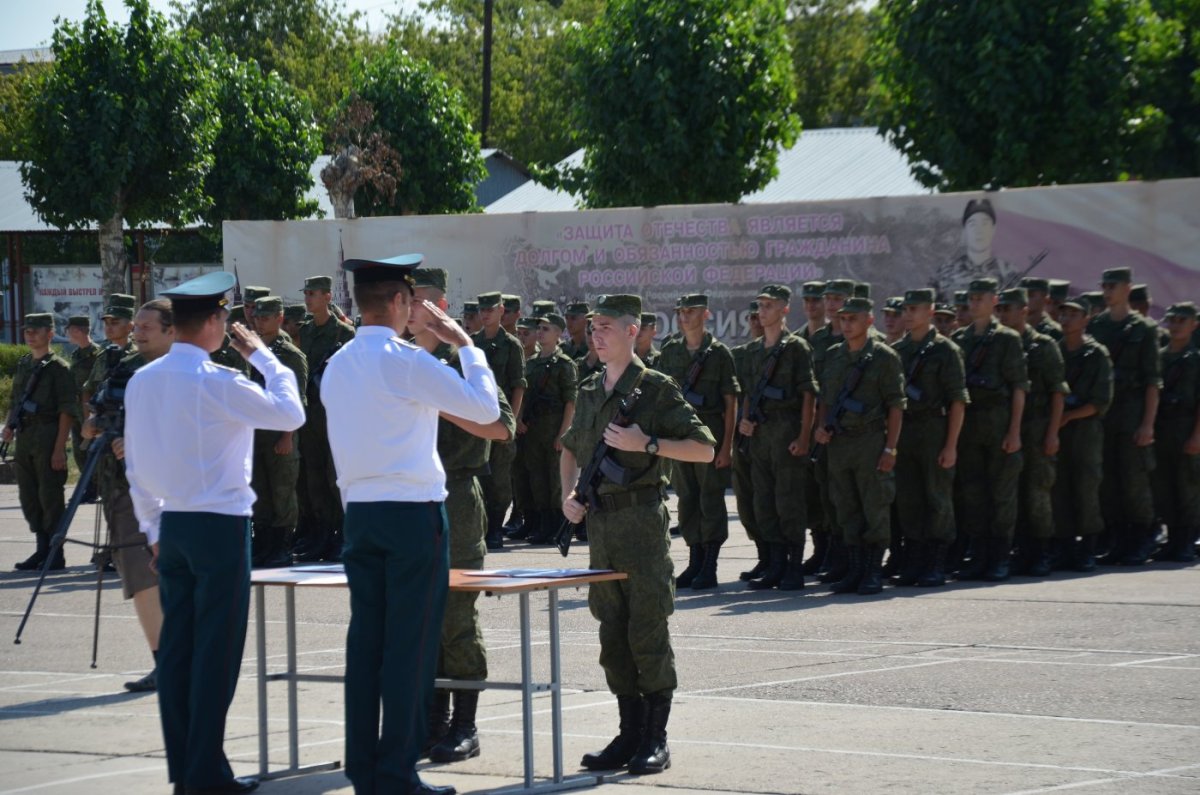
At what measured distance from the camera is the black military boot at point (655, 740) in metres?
7.12

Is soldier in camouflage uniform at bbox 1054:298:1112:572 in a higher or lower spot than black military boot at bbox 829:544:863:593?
higher

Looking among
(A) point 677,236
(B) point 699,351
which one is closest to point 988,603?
(B) point 699,351

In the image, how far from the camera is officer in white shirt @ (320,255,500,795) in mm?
6262

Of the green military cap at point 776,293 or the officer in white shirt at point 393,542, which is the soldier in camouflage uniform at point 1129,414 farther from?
the officer in white shirt at point 393,542

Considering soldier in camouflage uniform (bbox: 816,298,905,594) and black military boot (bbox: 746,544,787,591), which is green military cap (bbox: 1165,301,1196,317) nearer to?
soldier in camouflage uniform (bbox: 816,298,905,594)

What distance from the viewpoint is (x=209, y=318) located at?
689 cm

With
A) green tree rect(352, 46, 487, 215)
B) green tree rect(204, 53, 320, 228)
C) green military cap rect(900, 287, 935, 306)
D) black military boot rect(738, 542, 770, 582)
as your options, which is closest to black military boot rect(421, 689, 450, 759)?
black military boot rect(738, 542, 770, 582)

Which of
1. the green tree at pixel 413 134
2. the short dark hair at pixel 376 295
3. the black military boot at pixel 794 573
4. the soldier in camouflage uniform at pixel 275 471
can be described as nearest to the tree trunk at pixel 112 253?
the green tree at pixel 413 134

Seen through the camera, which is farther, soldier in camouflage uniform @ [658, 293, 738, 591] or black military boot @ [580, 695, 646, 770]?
soldier in camouflage uniform @ [658, 293, 738, 591]

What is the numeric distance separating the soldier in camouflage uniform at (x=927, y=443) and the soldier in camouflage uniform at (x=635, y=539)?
221 inches

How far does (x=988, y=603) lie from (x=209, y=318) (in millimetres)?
6788

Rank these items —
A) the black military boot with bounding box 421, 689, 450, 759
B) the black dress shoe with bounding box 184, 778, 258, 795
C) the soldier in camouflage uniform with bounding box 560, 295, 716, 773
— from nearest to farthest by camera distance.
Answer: the black dress shoe with bounding box 184, 778, 258, 795
the soldier in camouflage uniform with bounding box 560, 295, 716, 773
the black military boot with bounding box 421, 689, 450, 759

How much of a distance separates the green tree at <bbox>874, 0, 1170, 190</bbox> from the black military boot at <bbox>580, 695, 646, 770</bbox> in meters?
17.6

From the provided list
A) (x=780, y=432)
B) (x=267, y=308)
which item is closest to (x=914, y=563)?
(x=780, y=432)
